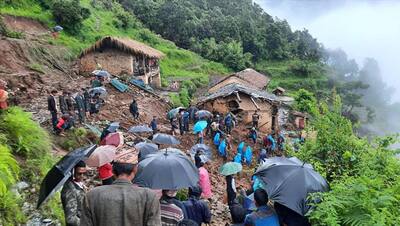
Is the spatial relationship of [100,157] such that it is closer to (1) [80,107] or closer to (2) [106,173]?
(2) [106,173]

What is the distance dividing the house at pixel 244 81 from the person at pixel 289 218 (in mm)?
29792

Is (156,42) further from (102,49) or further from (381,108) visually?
(381,108)

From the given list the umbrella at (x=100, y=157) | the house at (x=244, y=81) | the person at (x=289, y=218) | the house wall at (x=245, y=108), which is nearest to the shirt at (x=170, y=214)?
the umbrella at (x=100, y=157)

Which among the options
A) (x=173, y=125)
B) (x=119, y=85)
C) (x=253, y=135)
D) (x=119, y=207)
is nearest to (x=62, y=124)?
(x=173, y=125)

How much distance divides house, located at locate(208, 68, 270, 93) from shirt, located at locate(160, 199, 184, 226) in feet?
102

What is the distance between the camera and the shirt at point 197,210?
6.23 metres

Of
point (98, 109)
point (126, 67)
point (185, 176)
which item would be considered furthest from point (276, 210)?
point (126, 67)

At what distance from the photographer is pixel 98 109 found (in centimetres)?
2009

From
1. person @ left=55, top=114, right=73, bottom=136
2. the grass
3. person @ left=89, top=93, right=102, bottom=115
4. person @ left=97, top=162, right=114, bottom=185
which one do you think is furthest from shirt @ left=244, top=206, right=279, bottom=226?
the grass

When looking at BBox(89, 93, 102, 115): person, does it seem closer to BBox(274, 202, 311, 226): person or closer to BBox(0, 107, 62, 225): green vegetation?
BBox(0, 107, 62, 225): green vegetation

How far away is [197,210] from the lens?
6.30 m

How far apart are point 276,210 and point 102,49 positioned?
28.3 m

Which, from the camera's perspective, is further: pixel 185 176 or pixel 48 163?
pixel 48 163

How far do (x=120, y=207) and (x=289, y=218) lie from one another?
3.26m
